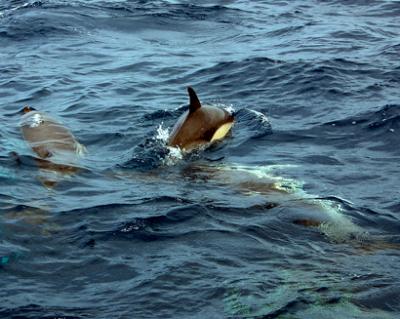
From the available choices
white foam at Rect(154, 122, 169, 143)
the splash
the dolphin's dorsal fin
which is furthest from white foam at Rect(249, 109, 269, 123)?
white foam at Rect(154, 122, 169, 143)

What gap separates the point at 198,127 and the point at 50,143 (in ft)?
8.16

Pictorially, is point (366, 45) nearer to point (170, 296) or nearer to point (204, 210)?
point (204, 210)

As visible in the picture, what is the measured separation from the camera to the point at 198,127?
11750 millimetres

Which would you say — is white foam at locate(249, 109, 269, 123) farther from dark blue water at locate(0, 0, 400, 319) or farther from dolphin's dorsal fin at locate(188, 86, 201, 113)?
dolphin's dorsal fin at locate(188, 86, 201, 113)

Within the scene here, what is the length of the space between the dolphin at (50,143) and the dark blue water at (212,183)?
228mm

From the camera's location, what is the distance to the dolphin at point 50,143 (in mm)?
10516

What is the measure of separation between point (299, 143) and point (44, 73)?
8.19m

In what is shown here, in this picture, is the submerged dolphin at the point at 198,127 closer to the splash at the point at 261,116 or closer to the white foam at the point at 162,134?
the white foam at the point at 162,134

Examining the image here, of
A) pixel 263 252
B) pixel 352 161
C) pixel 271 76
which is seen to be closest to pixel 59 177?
pixel 263 252

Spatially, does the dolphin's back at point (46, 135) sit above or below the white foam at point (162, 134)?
above

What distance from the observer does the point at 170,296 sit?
6.68 metres

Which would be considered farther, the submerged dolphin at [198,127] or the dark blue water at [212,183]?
the submerged dolphin at [198,127]

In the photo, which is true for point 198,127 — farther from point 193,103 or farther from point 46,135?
point 46,135

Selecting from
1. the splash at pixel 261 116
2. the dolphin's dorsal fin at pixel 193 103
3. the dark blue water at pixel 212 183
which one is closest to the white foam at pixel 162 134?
the dark blue water at pixel 212 183
